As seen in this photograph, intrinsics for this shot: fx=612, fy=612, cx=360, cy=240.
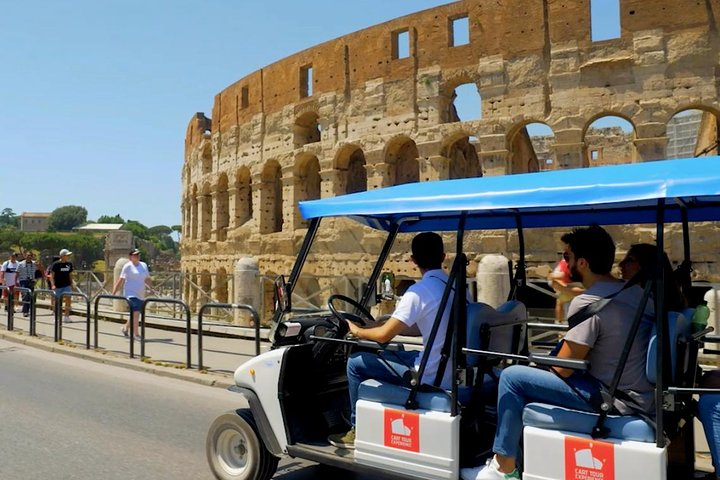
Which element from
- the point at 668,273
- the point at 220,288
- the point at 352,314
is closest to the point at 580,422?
the point at 668,273

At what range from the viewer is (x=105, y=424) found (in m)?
6.48

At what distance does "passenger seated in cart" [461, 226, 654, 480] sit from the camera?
3.38 metres

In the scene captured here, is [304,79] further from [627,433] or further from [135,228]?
[135,228]

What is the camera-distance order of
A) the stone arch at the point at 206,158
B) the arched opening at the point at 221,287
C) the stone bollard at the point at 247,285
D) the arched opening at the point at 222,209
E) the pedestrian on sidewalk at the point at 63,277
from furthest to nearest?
the stone arch at the point at 206,158 < the arched opening at the point at 222,209 < the arched opening at the point at 221,287 < the stone bollard at the point at 247,285 < the pedestrian on sidewalk at the point at 63,277

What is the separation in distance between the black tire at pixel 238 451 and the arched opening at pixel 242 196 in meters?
23.6

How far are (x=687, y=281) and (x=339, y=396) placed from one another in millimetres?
2929

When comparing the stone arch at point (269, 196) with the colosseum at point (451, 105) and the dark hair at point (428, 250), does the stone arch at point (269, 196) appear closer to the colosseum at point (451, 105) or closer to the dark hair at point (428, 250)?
the colosseum at point (451, 105)

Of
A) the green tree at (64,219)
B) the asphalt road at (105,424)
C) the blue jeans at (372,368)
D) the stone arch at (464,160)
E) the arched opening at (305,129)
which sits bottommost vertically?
the asphalt road at (105,424)

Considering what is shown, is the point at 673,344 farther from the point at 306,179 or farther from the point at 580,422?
the point at 306,179

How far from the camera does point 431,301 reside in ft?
13.4

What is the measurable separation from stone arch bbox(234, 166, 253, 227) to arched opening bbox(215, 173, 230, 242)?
1844 mm

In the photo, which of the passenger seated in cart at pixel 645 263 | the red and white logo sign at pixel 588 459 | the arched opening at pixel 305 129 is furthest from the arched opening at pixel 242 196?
the red and white logo sign at pixel 588 459

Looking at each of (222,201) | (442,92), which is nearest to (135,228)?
(222,201)

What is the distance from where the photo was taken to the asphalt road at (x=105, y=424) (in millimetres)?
5125
